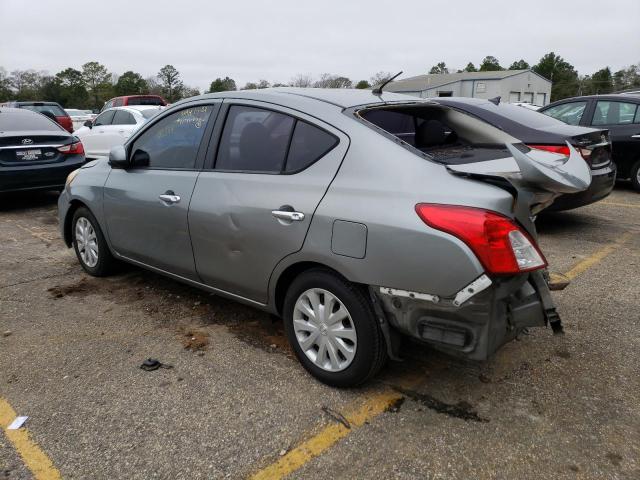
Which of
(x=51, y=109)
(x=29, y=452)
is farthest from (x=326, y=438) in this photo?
(x=51, y=109)

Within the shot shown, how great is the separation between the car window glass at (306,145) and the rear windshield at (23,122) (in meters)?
6.56

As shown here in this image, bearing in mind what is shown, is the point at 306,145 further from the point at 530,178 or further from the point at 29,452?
the point at 29,452

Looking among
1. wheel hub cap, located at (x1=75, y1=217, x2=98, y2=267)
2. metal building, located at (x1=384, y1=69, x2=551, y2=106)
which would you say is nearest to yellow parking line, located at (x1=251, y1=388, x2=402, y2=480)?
wheel hub cap, located at (x1=75, y1=217, x2=98, y2=267)

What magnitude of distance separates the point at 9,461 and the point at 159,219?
1.83 m

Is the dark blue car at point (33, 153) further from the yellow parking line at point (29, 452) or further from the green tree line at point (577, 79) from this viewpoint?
Result: the green tree line at point (577, 79)

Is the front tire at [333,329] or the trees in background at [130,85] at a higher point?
the trees in background at [130,85]

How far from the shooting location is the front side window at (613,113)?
8.40m

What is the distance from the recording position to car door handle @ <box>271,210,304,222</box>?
9.36 feet

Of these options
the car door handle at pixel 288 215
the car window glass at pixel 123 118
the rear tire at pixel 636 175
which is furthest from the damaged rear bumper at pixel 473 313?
the car window glass at pixel 123 118

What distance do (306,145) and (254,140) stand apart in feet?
1.50

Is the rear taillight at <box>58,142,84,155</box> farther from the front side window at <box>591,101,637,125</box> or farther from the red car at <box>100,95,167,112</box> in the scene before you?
the red car at <box>100,95,167,112</box>

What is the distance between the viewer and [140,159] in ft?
13.5

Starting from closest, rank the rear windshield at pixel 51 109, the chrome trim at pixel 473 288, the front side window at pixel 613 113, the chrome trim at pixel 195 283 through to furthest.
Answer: the chrome trim at pixel 473 288 < the chrome trim at pixel 195 283 < the front side window at pixel 613 113 < the rear windshield at pixel 51 109

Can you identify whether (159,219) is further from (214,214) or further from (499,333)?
(499,333)
